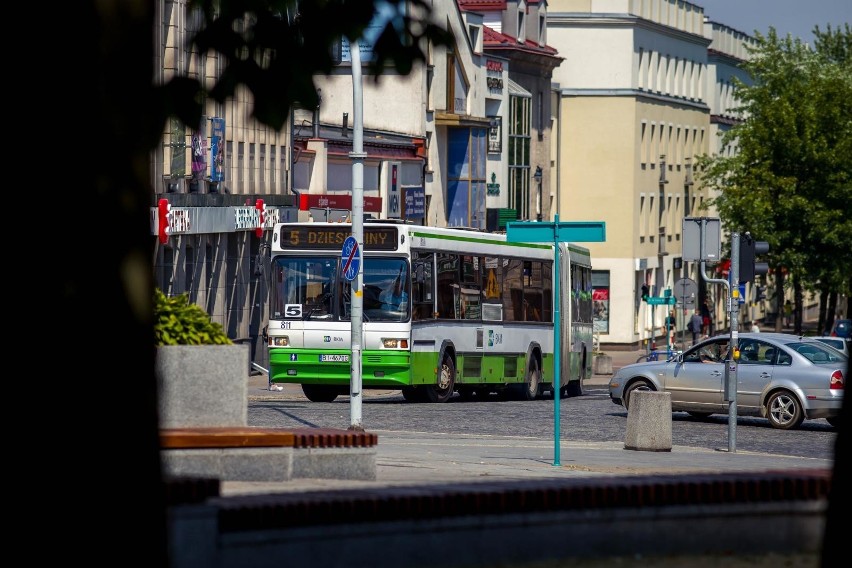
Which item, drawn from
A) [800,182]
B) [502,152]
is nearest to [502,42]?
[502,152]

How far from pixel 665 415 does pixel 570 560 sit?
42.3 ft

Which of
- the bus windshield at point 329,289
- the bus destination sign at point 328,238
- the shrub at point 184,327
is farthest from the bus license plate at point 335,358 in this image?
the shrub at point 184,327

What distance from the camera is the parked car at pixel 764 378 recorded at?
90.8 feet

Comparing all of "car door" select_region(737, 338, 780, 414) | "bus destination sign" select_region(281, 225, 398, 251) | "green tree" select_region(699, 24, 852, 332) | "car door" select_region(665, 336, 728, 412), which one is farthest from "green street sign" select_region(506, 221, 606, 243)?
"green tree" select_region(699, 24, 852, 332)

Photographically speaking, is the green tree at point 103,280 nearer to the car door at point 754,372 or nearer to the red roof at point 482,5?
the car door at point 754,372

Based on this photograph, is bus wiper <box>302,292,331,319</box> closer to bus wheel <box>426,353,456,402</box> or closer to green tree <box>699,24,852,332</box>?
bus wheel <box>426,353,456,402</box>

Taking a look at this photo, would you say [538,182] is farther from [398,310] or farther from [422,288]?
[398,310]

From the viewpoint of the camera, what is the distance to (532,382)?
1427 inches

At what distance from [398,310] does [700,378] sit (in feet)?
17.5

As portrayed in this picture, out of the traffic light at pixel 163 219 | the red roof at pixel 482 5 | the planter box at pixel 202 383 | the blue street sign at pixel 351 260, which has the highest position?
the red roof at pixel 482 5

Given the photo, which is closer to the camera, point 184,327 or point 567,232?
point 184,327

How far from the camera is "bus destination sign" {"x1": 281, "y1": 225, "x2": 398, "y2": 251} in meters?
30.6

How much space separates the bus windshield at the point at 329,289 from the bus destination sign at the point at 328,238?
0.21 metres

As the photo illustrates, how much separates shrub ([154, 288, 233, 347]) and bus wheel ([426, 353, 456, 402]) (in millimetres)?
18574
